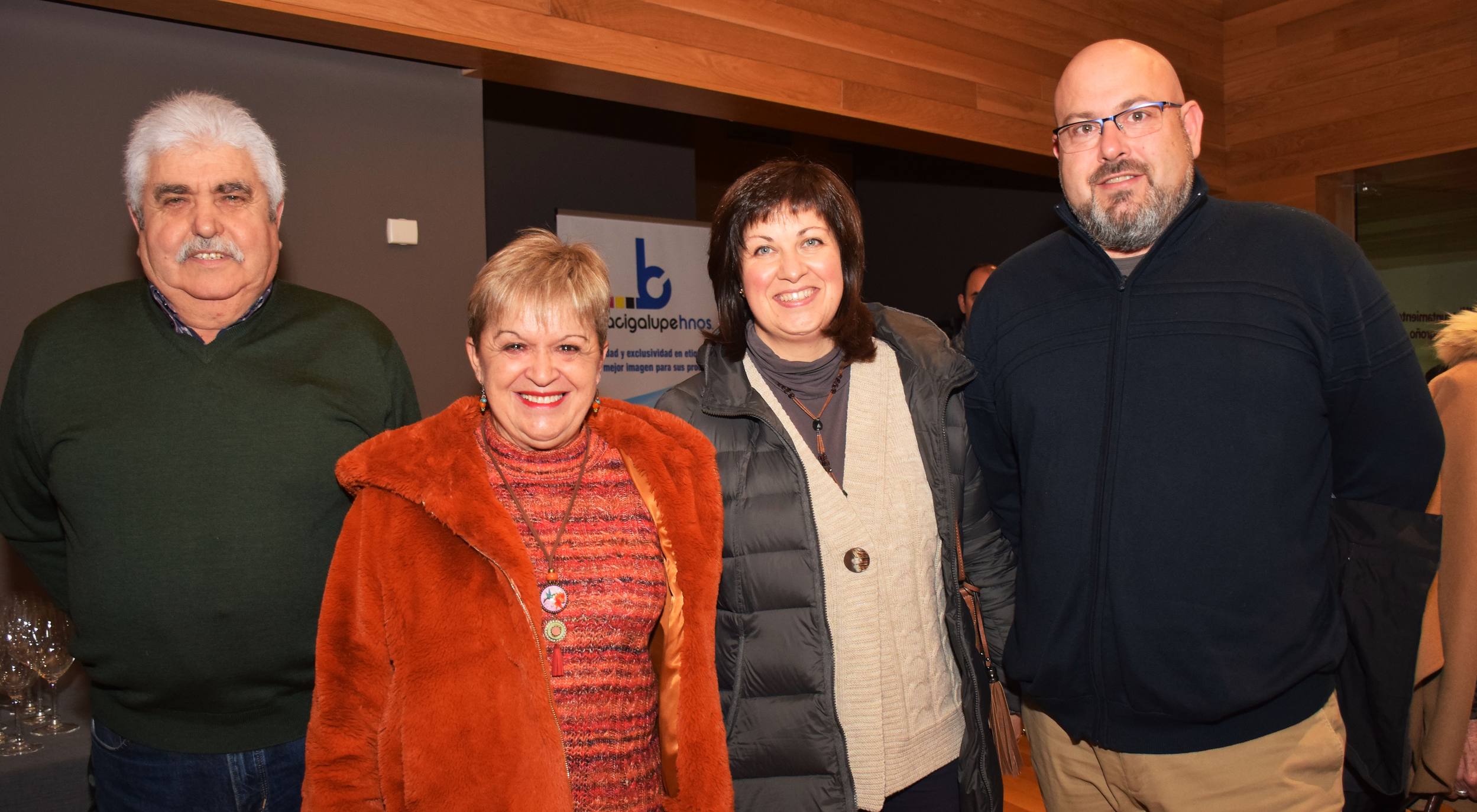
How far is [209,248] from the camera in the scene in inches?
75.4

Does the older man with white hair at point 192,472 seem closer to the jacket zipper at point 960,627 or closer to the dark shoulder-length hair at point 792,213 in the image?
the dark shoulder-length hair at point 792,213

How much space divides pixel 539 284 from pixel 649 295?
396 cm

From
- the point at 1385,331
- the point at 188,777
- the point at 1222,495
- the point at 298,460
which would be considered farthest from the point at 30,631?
the point at 1385,331

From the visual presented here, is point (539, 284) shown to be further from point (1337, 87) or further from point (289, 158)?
point (1337, 87)

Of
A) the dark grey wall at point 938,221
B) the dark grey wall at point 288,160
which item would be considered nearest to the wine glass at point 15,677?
the dark grey wall at point 288,160

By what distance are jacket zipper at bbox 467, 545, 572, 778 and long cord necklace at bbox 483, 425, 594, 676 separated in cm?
2

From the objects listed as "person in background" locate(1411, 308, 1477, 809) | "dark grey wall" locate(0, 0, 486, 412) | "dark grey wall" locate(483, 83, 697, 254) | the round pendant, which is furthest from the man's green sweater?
"dark grey wall" locate(483, 83, 697, 254)

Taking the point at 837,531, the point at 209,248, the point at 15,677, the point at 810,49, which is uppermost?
the point at 810,49

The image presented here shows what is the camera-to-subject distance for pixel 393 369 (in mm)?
2123

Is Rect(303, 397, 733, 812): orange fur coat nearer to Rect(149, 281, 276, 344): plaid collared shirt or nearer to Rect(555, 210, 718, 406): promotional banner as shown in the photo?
Rect(149, 281, 276, 344): plaid collared shirt

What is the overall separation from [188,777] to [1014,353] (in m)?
1.83

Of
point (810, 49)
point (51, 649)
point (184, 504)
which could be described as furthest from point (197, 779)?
point (810, 49)

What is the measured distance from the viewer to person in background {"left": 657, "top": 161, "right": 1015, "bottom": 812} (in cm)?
191

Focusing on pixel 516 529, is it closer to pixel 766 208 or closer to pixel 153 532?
pixel 153 532
